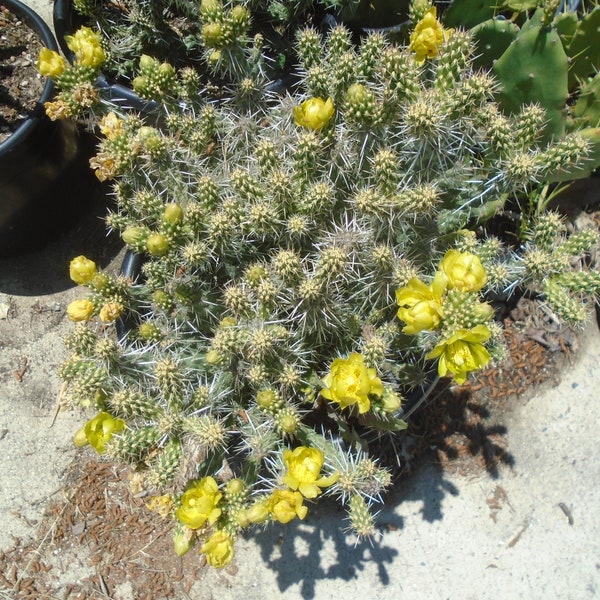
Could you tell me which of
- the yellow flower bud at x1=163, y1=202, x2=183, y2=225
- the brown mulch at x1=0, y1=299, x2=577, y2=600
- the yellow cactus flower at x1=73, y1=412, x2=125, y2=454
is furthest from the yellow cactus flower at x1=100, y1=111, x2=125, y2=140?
the brown mulch at x1=0, y1=299, x2=577, y2=600

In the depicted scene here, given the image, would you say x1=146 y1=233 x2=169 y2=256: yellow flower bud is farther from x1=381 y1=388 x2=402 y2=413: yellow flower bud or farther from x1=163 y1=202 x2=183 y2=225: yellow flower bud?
x1=381 y1=388 x2=402 y2=413: yellow flower bud

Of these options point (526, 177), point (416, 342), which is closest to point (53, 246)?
point (416, 342)

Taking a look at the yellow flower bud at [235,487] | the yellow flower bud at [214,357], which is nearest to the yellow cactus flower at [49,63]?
the yellow flower bud at [214,357]

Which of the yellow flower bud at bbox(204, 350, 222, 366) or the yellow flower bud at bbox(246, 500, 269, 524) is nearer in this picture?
the yellow flower bud at bbox(246, 500, 269, 524)

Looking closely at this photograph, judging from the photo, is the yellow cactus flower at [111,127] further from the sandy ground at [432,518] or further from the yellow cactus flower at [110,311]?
the sandy ground at [432,518]

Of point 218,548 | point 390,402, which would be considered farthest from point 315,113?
point 218,548

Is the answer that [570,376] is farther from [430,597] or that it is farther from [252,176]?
[252,176]

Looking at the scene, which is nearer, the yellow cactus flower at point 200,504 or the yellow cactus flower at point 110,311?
the yellow cactus flower at point 200,504
